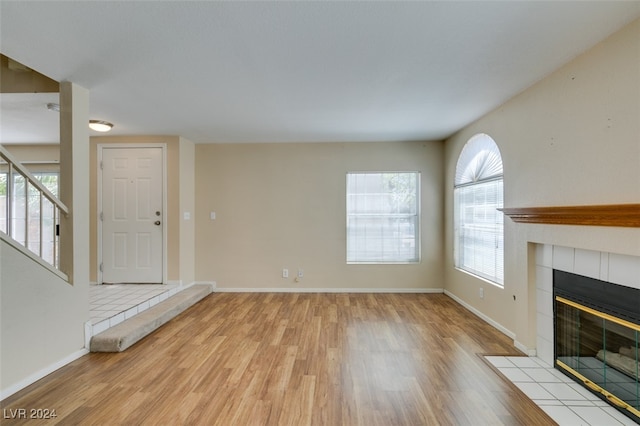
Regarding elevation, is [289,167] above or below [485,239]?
above

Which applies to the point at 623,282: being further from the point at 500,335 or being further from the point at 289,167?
the point at 289,167

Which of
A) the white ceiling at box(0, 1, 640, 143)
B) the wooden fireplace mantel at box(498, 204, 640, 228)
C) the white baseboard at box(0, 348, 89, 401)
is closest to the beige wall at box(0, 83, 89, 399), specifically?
the white baseboard at box(0, 348, 89, 401)

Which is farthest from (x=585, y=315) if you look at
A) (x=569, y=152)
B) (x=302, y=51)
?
(x=302, y=51)

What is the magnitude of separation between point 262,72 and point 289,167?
2453 millimetres

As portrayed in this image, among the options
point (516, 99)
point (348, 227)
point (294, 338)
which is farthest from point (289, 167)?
point (516, 99)

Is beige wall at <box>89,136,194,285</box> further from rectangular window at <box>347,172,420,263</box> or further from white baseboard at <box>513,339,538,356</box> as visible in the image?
white baseboard at <box>513,339,538,356</box>

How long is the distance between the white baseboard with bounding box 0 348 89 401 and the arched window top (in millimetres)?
4405

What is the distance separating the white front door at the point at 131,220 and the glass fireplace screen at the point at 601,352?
15.5ft

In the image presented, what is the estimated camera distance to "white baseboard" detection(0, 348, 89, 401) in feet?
6.64

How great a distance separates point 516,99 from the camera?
9.20 ft

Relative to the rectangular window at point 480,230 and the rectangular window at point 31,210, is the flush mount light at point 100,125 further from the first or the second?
the rectangular window at point 480,230

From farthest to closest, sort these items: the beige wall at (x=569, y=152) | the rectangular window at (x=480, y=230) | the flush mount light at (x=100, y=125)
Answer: the flush mount light at (x=100, y=125) → the rectangular window at (x=480, y=230) → the beige wall at (x=569, y=152)

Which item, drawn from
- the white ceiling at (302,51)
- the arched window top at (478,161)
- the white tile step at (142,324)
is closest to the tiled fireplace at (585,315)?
the arched window top at (478,161)

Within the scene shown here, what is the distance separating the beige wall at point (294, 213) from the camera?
4664mm
